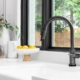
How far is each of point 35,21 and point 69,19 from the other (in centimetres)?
44

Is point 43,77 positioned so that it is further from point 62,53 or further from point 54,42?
point 54,42

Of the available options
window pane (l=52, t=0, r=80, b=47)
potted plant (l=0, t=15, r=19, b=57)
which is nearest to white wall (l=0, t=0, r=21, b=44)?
potted plant (l=0, t=15, r=19, b=57)

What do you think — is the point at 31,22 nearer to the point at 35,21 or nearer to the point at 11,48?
the point at 35,21

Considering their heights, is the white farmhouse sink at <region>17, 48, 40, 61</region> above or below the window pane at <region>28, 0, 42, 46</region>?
below

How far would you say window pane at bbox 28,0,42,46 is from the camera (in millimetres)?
2203

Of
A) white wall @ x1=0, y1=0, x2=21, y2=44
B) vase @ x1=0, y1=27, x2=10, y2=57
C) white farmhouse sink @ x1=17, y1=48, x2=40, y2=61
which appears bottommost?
white farmhouse sink @ x1=17, y1=48, x2=40, y2=61

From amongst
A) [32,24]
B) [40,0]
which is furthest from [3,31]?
[40,0]

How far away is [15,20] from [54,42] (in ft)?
1.65

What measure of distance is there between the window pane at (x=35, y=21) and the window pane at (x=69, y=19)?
0.21 m

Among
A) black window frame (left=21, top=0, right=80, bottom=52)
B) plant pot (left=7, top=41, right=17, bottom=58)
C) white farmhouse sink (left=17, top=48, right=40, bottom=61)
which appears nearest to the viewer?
white farmhouse sink (left=17, top=48, right=40, bottom=61)

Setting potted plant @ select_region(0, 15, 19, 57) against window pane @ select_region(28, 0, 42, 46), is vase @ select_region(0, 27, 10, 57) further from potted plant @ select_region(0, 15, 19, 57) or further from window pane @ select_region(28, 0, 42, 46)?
window pane @ select_region(28, 0, 42, 46)

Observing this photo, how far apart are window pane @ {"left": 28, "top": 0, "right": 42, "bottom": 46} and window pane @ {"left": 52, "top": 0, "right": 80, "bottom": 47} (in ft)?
0.68

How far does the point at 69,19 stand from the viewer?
194cm

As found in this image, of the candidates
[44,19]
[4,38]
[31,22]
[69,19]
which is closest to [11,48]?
[4,38]
